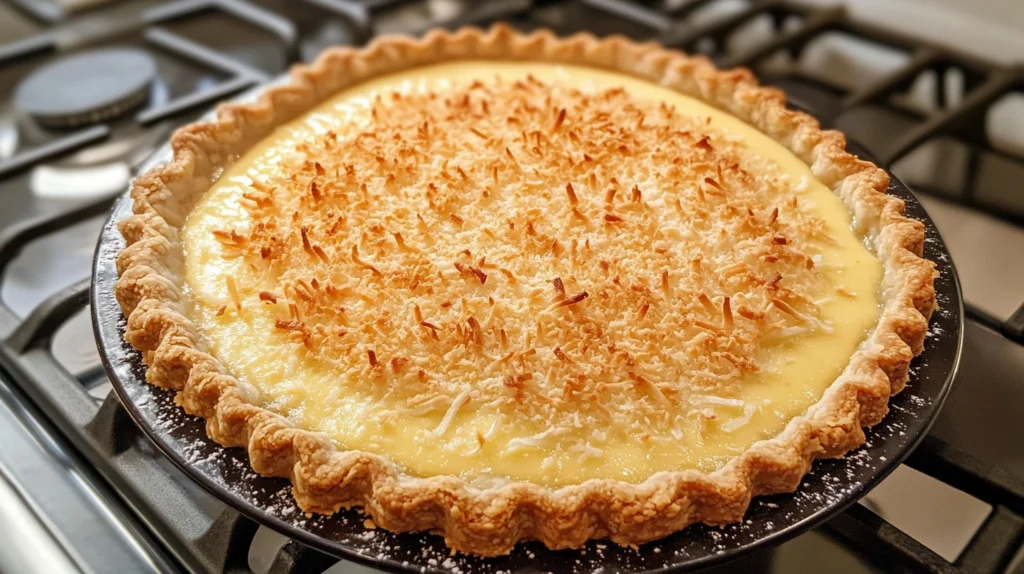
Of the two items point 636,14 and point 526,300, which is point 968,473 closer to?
point 526,300

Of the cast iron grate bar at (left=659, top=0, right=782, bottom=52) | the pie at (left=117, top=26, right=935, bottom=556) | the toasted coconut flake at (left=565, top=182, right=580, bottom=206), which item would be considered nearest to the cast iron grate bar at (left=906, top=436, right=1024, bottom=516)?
the pie at (left=117, top=26, right=935, bottom=556)

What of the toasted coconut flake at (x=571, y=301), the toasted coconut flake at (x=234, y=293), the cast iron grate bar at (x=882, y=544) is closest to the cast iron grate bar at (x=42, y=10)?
the toasted coconut flake at (x=234, y=293)

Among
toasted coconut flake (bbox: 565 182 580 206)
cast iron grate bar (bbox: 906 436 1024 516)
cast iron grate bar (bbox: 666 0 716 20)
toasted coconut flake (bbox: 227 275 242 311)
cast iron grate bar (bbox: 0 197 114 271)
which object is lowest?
cast iron grate bar (bbox: 0 197 114 271)

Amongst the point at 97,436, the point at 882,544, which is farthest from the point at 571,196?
the point at 97,436

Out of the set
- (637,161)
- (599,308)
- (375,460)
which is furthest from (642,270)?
(375,460)

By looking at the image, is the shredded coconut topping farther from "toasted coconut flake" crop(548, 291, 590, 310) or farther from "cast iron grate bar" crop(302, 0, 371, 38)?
"cast iron grate bar" crop(302, 0, 371, 38)

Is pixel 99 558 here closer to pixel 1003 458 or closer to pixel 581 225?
pixel 581 225

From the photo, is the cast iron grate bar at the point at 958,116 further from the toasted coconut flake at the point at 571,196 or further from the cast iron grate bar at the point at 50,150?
the cast iron grate bar at the point at 50,150
